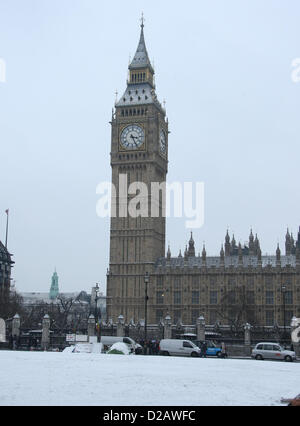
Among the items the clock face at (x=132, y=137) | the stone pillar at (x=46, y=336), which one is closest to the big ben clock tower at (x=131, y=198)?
the clock face at (x=132, y=137)

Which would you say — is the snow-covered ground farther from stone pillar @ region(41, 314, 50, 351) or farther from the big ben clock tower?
the big ben clock tower

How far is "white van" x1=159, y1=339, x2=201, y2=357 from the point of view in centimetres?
4675

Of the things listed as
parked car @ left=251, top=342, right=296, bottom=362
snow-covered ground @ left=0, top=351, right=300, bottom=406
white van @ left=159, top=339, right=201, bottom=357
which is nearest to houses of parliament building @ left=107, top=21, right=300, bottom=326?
white van @ left=159, top=339, right=201, bottom=357

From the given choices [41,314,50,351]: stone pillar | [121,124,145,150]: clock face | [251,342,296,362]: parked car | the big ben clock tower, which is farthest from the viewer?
[121,124,145,150]: clock face

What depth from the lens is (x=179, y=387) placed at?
20.9 meters

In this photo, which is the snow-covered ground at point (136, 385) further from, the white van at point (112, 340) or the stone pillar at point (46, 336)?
the stone pillar at point (46, 336)

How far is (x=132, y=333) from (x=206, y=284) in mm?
23618

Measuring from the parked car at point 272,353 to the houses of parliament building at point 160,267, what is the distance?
3932cm

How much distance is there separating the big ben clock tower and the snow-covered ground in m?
67.3

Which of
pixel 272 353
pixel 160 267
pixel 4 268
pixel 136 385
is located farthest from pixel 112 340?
pixel 4 268

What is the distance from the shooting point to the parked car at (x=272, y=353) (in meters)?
43.9

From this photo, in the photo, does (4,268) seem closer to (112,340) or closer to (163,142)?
(163,142)

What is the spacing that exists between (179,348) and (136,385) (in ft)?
87.0

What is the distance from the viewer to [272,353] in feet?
146
